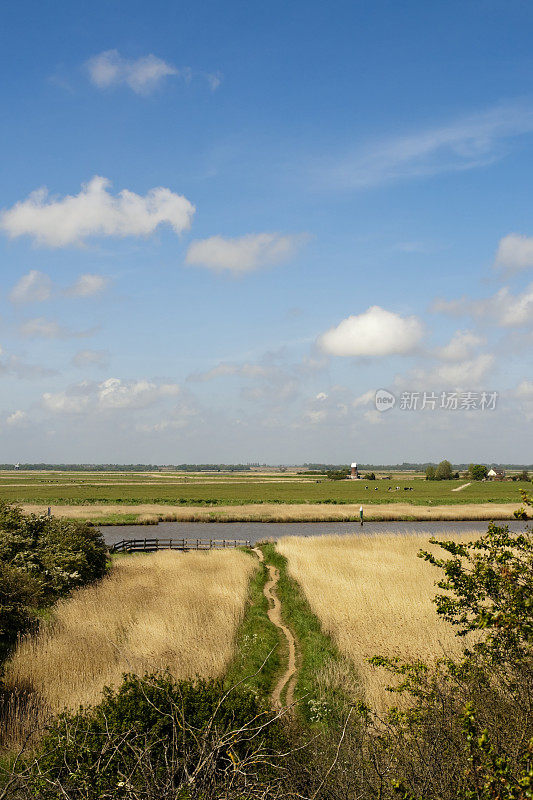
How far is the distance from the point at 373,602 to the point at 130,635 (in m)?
7.85

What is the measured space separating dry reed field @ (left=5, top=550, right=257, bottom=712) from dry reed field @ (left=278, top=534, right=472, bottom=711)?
293 centimetres

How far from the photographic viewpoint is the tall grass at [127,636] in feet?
36.7

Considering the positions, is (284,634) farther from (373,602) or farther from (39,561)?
(39,561)

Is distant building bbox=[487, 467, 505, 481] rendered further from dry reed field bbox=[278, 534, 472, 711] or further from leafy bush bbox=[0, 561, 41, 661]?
leafy bush bbox=[0, 561, 41, 661]

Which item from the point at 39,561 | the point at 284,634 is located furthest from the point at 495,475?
the point at 39,561

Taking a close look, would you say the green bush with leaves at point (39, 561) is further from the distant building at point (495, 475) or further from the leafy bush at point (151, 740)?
the distant building at point (495, 475)

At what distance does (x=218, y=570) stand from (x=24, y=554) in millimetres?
9248

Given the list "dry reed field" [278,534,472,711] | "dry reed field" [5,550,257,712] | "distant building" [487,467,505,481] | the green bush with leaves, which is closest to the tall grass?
"dry reed field" [5,550,257,712]

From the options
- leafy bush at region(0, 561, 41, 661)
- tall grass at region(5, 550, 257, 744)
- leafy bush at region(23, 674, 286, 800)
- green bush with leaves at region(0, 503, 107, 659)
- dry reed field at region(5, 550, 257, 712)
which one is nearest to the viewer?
leafy bush at region(23, 674, 286, 800)

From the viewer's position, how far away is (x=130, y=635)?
14.4m

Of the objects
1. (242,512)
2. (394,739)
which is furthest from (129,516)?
(394,739)

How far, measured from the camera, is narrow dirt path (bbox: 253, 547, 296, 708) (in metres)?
11.4

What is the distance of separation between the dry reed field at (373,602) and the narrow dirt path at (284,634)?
1.13 metres

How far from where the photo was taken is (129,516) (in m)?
61.7
